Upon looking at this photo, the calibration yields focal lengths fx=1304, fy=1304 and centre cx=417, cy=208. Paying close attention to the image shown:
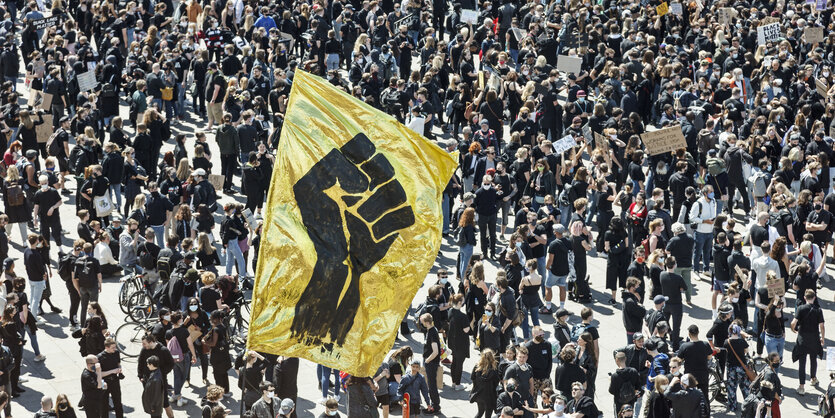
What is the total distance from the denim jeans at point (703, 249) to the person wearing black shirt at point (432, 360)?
247 inches

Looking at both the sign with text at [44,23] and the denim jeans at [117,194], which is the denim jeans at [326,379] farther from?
the sign with text at [44,23]

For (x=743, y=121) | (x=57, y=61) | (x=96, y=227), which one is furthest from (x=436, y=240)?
(x=57, y=61)

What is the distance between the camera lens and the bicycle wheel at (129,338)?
1848cm

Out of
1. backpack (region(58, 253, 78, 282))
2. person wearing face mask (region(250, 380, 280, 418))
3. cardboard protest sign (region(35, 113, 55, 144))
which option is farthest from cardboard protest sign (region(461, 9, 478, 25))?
person wearing face mask (region(250, 380, 280, 418))

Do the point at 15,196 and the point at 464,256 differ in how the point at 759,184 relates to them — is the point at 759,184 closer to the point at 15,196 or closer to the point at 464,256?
the point at 464,256

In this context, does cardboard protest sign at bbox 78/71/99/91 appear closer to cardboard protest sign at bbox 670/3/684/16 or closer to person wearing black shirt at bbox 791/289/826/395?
person wearing black shirt at bbox 791/289/826/395

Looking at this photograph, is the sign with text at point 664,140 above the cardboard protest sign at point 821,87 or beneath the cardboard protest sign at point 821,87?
beneath

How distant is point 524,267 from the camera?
19.9 m

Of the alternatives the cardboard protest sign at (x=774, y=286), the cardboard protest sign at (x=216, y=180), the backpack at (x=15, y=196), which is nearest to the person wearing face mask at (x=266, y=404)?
the cardboard protest sign at (x=774, y=286)

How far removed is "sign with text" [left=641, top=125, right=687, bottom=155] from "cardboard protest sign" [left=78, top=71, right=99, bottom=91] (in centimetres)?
1104

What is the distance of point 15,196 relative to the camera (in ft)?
70.5

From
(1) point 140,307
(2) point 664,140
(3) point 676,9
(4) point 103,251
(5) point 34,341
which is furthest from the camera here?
(3) point 676,9

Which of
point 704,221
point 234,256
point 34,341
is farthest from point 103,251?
point 704,221

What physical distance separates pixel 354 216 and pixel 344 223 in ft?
0.37
